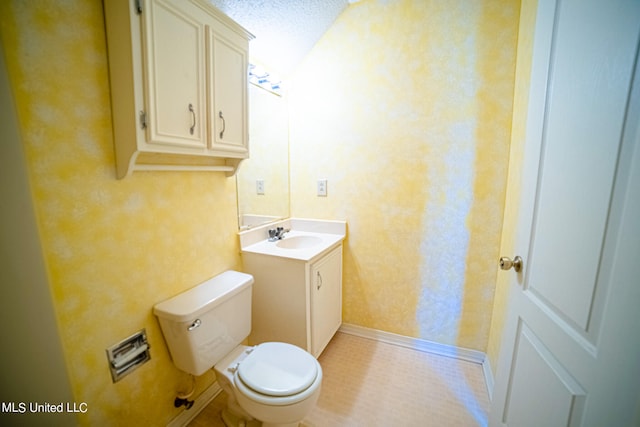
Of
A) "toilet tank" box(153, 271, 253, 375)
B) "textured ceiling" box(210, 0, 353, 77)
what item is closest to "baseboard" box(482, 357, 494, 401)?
"toilet tank" box(153, 271, 253, 375)

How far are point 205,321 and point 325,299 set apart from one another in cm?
83

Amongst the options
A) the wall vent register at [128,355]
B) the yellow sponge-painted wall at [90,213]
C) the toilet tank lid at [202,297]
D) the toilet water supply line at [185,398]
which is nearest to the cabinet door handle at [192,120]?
the yellow sponge-painted wall at [90,213]

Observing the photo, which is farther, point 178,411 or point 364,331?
point 364,331

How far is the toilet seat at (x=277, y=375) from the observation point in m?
1.06

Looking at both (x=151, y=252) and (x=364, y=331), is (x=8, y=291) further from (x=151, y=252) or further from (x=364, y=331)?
(x=364, y=331)

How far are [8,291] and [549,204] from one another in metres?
1.73

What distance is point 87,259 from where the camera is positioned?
946 mm

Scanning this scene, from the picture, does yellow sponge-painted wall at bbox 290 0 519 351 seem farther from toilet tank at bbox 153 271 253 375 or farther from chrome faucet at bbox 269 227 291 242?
toilet tank at bbox 153 271 253 375

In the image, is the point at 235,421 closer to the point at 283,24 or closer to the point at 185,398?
the point at 185,398

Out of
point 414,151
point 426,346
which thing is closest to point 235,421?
point 426,346

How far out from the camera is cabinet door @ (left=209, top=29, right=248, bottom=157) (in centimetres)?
117

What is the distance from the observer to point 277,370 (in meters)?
1.17

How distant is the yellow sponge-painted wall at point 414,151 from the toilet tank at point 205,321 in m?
0.97

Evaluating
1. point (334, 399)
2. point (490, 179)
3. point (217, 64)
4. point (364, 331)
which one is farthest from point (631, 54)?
point (364, 331)
